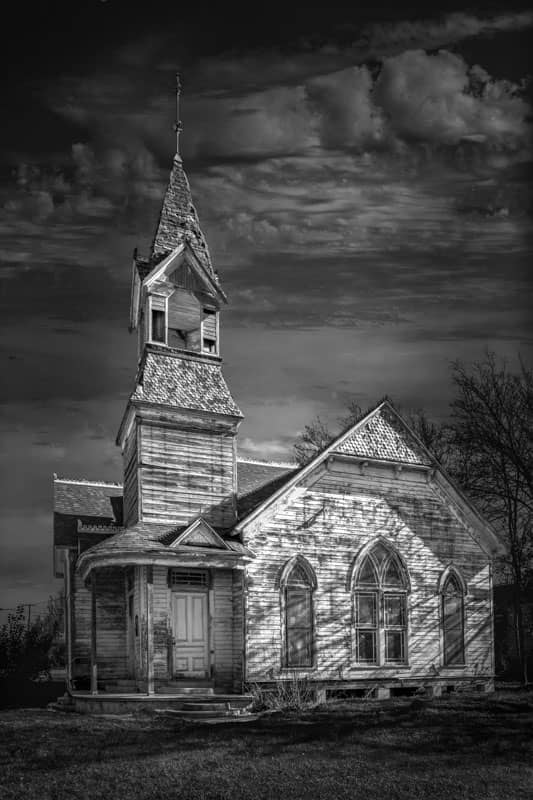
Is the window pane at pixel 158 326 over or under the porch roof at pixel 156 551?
over

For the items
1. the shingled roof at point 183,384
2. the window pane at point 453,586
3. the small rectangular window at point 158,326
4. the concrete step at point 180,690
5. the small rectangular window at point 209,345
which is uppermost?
the small rectangular window at point 158,326

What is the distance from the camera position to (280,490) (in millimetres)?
22938

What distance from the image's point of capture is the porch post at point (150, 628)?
20453mm

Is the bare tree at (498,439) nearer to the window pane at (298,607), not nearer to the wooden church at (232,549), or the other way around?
the wooden church at (232,549)

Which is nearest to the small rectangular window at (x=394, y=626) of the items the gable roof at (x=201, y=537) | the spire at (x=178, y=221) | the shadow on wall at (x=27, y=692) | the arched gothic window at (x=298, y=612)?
the arched gothic window at (x=298, y=612)

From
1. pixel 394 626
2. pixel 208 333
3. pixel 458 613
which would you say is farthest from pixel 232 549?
pixel 458 613

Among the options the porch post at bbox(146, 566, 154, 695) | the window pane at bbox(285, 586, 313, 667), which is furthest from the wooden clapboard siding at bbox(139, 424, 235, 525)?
the window pane at bbox(285, 586, 313, 667)

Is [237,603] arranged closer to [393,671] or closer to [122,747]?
[393,671]

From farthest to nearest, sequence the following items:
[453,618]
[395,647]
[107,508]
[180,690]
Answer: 1. [107,508]
2. [453,618]
3. [395,647]
4. [180,690]

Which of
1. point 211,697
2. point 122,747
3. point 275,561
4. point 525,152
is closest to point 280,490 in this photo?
point 275,561

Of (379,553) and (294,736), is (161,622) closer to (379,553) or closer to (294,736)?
(294,736)

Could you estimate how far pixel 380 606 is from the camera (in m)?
24.2

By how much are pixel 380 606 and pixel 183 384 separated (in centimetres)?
772

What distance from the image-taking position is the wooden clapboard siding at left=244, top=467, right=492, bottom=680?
73.9 feet
